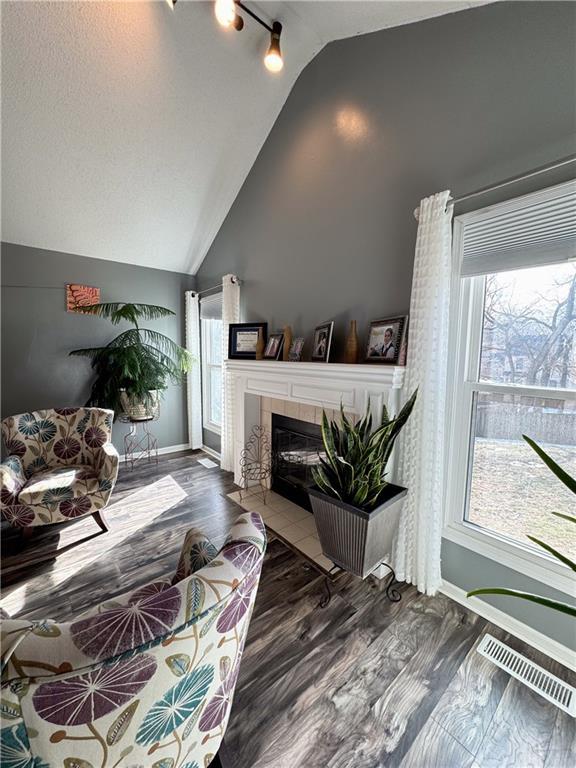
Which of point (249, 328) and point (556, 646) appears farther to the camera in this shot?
point (249, 328)

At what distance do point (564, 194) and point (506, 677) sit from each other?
80.9 inches

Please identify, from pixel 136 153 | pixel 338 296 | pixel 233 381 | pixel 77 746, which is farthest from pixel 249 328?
pixel 77 746

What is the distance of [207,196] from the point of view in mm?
3113

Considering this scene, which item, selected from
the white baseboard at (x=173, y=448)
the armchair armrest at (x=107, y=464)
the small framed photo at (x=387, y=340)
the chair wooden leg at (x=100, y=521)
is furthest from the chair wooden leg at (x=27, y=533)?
the small framed photo at (x=387, y=340)

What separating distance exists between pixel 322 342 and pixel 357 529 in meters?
1.24

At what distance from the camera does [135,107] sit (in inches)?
89.6

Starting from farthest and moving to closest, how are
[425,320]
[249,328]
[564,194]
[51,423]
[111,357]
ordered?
1. [111,357]
2. [249,328]
3. [51,423]
4. [425,320]
5. [564,194]

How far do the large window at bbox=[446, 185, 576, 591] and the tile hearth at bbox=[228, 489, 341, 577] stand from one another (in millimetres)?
823

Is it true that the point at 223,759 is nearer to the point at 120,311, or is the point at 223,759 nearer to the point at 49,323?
the point at 120,311

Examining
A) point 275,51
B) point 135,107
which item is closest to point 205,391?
point 135,107

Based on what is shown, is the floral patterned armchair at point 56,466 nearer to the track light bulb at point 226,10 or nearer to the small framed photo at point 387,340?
the small framed photo at point 387,340

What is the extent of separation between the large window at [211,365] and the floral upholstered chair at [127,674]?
3.33 meters

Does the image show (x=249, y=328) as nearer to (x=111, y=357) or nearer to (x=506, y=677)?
(x=111, y=357)

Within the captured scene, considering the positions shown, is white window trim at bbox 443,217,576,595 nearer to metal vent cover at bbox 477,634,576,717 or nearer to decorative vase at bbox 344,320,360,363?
metal vent cover at bbox 477,634,576,717
